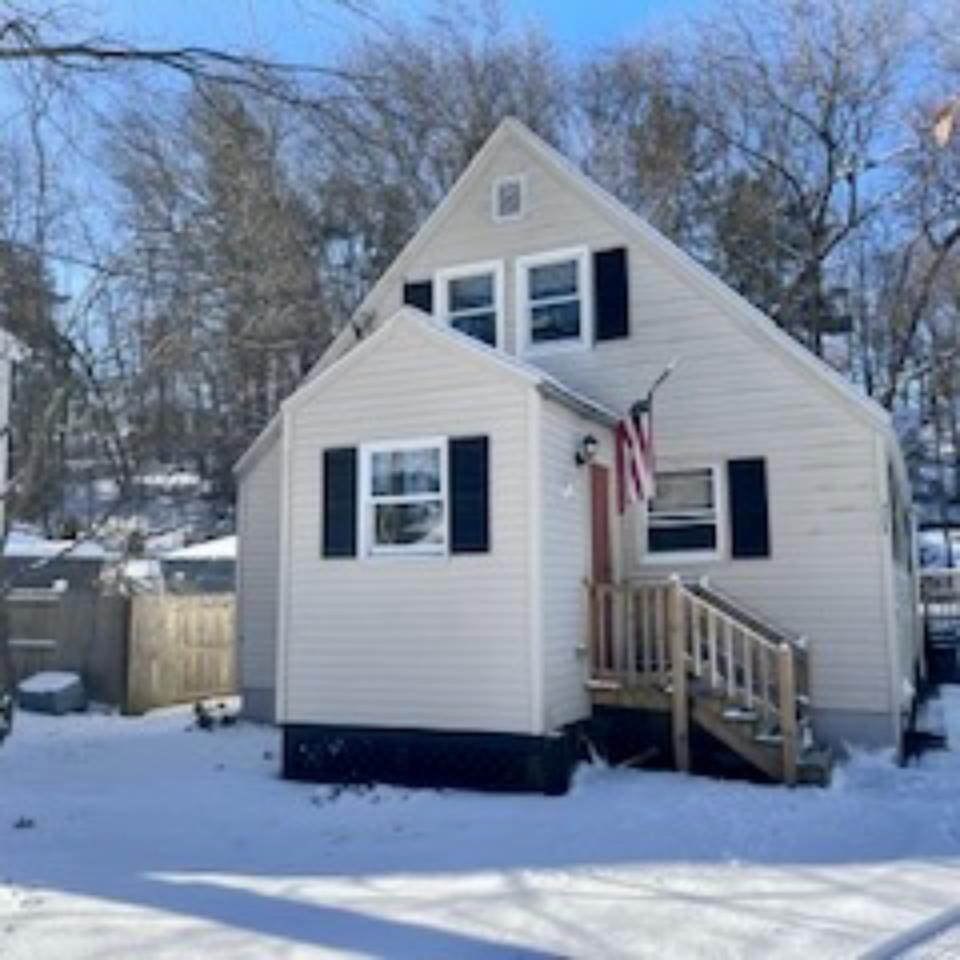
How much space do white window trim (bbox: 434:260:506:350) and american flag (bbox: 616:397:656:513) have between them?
241 centimetres

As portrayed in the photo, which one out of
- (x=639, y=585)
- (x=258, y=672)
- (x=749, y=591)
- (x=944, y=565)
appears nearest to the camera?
(x=639, y=585)

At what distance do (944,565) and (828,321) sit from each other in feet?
35.9

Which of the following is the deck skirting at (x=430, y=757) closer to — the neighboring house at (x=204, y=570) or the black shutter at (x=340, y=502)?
the black shutter at (x=340, y=502)

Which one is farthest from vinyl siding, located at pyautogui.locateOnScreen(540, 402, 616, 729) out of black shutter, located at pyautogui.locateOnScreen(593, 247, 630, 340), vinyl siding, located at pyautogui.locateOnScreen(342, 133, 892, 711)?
black shutter, located at pyautogui.locateOnScreen(593, 247, 630, 340)

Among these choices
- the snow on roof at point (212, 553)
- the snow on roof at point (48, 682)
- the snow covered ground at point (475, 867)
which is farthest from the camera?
the snow on roof at point (212, 553)

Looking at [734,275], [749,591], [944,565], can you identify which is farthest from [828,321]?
[749,591]

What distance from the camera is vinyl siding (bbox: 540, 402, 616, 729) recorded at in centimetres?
958

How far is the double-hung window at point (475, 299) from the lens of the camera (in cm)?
1308

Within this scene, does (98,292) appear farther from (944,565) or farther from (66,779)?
(944,565)

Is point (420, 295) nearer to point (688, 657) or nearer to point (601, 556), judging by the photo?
point (601, 556)

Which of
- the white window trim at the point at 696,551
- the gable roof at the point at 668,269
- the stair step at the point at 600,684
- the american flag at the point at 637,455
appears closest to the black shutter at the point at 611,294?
the gable roof at the point at 668,269

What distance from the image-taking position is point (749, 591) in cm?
1136

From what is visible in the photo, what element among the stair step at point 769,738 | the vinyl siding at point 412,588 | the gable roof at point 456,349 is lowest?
the stair step at point 769,738

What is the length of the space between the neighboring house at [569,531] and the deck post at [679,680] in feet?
0.07
